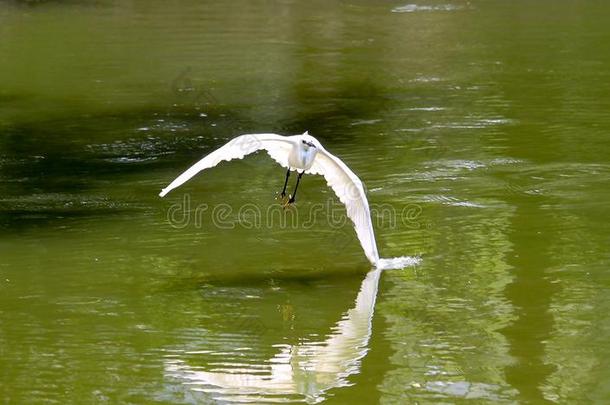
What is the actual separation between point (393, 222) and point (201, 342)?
295cm

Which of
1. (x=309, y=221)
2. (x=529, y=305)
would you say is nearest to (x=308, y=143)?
(x=529, y=305)

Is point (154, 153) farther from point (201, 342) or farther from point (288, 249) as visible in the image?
point (201, 342)

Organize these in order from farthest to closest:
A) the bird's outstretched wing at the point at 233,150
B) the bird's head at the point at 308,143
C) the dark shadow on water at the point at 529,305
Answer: the bird's head at the point at 308,143 → the bird's outstretched wing at the point at 233,150 → the dark shadow on water at the point at 529,305

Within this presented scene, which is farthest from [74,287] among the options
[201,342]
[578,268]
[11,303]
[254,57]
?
[254,57]

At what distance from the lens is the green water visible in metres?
7.62

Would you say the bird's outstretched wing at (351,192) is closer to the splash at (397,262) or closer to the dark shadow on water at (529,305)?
the splash at (397,262)

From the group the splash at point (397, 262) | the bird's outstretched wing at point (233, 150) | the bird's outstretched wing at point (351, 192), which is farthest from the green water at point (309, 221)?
the bird's outstretched wing at point (233, 150)

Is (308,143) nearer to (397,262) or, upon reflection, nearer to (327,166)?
(327,166)

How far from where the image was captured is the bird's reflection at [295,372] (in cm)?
720

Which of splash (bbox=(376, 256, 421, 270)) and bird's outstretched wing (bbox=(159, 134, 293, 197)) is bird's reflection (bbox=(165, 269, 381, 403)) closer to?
splash (bbox=(376, 256, 421, 270))

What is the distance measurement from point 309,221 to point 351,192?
74.0 inches

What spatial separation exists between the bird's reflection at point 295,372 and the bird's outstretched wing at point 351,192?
653mm

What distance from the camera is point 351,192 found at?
8.70m

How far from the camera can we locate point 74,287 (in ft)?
30.0
